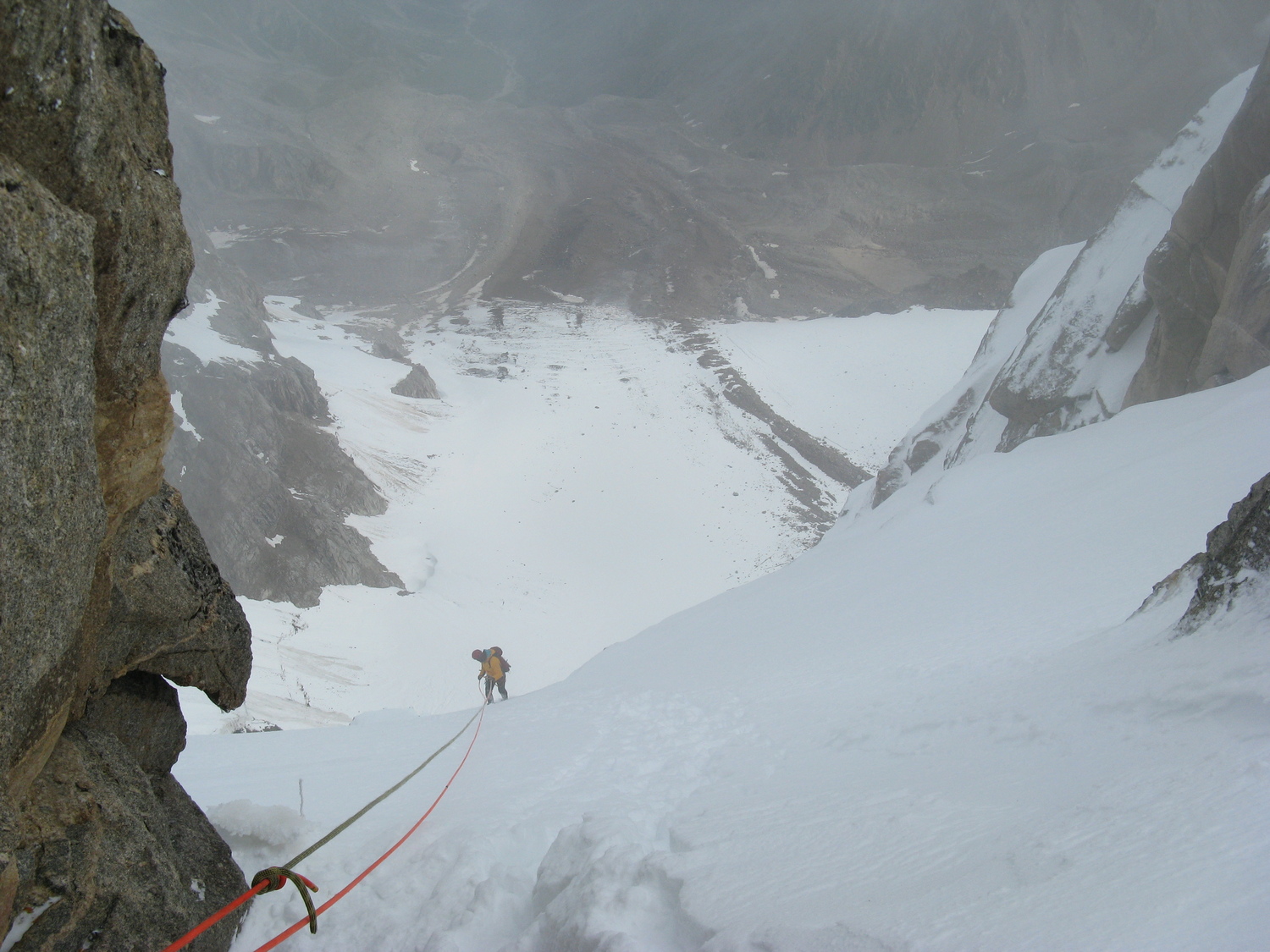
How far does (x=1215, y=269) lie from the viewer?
11242 millimetres

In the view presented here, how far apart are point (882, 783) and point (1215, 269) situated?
1139cm

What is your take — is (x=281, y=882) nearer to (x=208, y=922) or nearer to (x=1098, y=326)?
(x=208, y=922)

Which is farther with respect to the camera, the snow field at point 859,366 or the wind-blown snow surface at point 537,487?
the snow field at point 859,366

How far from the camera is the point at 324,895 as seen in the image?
11.4 ft

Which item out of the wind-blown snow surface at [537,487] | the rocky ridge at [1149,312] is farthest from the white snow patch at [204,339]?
the rocky ridge at [1149,312]

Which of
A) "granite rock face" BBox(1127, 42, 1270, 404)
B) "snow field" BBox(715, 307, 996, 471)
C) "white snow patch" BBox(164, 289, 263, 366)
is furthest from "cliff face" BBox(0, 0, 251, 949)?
"snow field" BBox(715, 307, 996, 471)

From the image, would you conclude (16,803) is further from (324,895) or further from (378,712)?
(378,712)

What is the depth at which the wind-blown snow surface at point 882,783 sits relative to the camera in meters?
2.30

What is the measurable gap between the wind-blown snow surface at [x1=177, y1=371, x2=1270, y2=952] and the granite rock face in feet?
9.75

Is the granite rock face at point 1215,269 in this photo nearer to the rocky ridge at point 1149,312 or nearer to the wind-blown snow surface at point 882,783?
the rocky ridge at point 1149,312

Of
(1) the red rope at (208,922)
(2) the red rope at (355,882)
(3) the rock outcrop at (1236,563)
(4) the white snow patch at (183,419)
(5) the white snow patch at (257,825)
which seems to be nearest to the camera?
(1) the red rope at (208,922)

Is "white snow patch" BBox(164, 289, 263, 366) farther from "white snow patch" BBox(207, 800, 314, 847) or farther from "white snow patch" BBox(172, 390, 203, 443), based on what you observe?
"white snow patch" BBox(207, 800, 314, 847)

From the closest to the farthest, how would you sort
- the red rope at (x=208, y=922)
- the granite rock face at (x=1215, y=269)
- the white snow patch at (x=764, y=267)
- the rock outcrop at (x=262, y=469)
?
the red rope at (x=208, y=922), the granite rock face at (x=1215, y=269), the rock outcrop at (x=262, y=469), the white snow patch at (x=764, y=267)

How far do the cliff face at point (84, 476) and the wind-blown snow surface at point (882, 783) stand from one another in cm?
89
